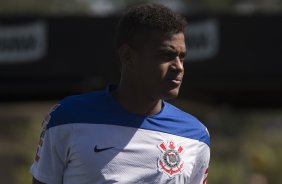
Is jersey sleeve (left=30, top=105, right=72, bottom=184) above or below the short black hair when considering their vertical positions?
below

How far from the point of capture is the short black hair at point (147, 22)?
453 centimetres

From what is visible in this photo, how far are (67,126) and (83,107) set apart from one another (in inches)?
5.5

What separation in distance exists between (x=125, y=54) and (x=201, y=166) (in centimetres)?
67

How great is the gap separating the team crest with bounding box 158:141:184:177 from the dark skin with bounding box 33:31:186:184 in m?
0.19

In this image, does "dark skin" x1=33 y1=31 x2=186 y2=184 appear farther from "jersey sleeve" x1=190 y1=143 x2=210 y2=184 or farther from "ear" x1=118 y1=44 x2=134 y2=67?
"jersey sleeve" x1=190 y1=143 x2=210 y2=184

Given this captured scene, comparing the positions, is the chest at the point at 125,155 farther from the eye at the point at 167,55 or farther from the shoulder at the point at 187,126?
the eye at the point at 167,55

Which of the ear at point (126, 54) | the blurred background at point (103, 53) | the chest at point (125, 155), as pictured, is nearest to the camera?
the chest at point (125, 155)

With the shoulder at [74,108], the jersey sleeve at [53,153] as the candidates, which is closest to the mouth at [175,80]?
the shoulder at [74,108]

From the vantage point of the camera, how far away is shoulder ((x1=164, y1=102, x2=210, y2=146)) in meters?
4.71

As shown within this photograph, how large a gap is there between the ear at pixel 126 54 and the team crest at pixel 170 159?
0.43 meters

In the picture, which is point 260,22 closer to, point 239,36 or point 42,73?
point 239,36

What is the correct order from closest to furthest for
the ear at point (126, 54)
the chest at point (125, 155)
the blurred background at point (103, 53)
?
the chest at point (125, 155) → the ear at point (126, 54) → the blurred background at point (103, 53)

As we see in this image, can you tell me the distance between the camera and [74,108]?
14.9 feet

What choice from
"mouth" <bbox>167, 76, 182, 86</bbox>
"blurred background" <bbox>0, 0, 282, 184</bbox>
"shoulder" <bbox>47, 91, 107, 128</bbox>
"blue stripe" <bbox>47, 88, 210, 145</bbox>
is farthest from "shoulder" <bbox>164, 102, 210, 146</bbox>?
"blurred background" <bbox>0, 0, 282, 184</bbox>
